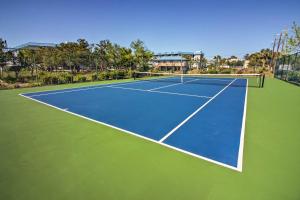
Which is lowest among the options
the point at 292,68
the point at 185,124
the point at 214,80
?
the point at 185,124

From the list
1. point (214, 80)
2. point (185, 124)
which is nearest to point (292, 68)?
point (214, 80)

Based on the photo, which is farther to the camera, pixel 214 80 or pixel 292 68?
pixel 214 80

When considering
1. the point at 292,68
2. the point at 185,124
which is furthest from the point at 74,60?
the point at 292,68

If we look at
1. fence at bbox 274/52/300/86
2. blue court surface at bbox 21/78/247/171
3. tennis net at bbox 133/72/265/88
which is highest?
fence at bbox 274/52/300/86

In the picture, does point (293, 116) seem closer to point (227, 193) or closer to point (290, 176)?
point (290, 176)

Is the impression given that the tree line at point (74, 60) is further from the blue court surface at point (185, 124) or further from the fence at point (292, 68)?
the fence at point (292, 68)

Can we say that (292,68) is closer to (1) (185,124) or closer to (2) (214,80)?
(2) (214,80)

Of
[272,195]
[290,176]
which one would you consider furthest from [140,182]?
[290,176]

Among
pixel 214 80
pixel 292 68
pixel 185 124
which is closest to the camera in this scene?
pixel 185 124

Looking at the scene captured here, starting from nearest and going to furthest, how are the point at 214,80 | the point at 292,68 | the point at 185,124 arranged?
1. the point at 185,124
2. the point at 292,68
3. the point at 214,80

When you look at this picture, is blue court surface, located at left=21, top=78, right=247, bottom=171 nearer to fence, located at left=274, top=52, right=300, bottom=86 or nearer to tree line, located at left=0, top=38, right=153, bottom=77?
tree line, located at left=0, top=38, right=153, bottom=77

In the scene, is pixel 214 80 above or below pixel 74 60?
below

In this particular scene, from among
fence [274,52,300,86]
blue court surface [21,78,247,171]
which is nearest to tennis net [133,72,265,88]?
fence [274,52,300,86]

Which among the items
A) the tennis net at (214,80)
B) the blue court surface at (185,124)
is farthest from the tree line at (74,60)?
the blue court surface at (185,124)
